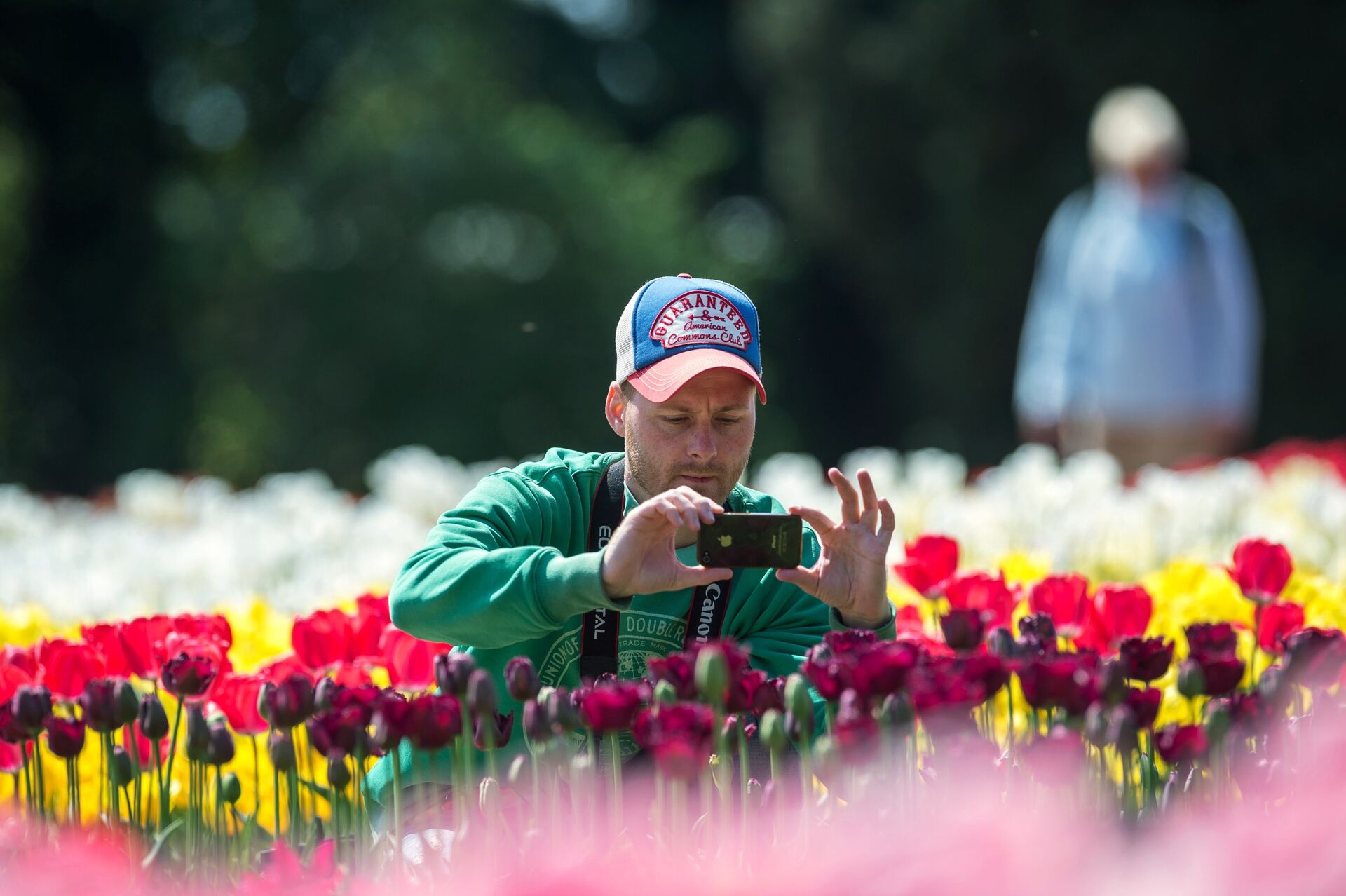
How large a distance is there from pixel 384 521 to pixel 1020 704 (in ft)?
7.80

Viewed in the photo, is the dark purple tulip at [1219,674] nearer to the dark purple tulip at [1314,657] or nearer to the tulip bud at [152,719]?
the dark purple tulip at [1314,657]

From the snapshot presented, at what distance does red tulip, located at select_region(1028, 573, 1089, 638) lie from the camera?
2527 mm

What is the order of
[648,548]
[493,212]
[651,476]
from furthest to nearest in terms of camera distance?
[493,212] < [651,476] < [648,548]

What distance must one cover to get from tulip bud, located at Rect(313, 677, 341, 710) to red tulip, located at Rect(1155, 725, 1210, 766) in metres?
0.85

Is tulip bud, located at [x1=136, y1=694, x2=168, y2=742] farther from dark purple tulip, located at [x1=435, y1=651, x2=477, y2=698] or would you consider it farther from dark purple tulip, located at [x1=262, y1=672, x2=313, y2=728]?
dark purple tulip, located at [x1=435, y1=651, x2=477, y2=698]

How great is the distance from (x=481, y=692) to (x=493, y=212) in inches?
424

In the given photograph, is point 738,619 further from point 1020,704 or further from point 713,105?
point 713,105

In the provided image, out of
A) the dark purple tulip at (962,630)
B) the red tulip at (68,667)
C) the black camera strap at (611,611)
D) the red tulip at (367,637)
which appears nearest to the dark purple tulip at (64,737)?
the red tulip at (68,667)

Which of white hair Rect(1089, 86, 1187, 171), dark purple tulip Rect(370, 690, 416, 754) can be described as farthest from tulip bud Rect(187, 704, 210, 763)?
white hair Rect(1089, 86, 1187, 171)

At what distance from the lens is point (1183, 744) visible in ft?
5.76

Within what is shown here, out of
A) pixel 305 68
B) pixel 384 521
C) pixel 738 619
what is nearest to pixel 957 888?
pixel 738 619

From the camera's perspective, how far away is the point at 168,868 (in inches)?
75.8

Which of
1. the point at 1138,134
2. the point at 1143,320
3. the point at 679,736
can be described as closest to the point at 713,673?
the point at 679,736

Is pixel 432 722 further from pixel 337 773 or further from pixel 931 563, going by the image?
pixel 931 563
